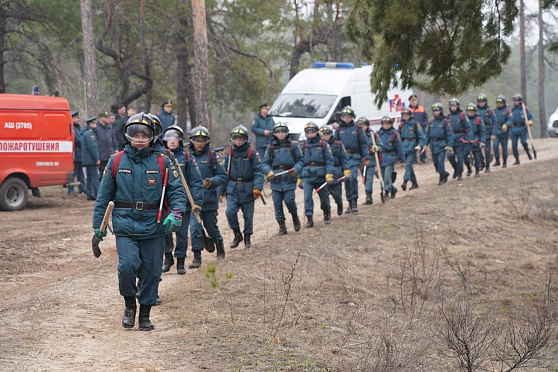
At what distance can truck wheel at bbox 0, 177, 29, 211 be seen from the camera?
16.5 meters

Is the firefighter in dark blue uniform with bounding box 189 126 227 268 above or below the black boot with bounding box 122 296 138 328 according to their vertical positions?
above

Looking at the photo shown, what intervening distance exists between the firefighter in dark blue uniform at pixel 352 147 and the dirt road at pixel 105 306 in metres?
0.49

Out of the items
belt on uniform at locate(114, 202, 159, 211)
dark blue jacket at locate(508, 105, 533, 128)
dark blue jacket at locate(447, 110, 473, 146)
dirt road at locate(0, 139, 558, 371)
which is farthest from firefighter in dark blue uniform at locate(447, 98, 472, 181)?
belt on uniform at locate(114, 202, 159, 211)

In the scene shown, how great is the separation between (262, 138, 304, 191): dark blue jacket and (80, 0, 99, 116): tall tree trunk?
10286 millimetres

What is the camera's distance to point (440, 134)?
20.1 meters

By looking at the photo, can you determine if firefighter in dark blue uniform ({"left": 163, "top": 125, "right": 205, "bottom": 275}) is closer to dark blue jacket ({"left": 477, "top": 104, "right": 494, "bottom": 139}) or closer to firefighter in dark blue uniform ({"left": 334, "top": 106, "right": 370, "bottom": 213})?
firefighter in dark blue uniform ({"left": 334, "top": 106, "right": 370, "bottom": 213})

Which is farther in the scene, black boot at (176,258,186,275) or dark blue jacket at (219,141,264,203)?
dark blue jacket at (219,141,264,203)

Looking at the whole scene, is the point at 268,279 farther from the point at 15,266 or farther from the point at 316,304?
the point at 15,266

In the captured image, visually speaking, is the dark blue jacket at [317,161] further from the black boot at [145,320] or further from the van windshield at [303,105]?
the van windshield at [303,105]

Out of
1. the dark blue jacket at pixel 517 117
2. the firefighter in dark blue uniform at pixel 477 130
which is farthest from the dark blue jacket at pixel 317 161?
the dark blue jacket at pixel 517 117

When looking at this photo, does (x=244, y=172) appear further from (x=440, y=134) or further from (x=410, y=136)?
(x=440, y=134)

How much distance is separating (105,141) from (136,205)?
40.6 feet

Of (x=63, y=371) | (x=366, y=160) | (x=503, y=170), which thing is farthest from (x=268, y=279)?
(x=503, y=170)

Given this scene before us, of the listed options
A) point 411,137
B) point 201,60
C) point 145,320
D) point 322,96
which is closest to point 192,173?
point 145,320
